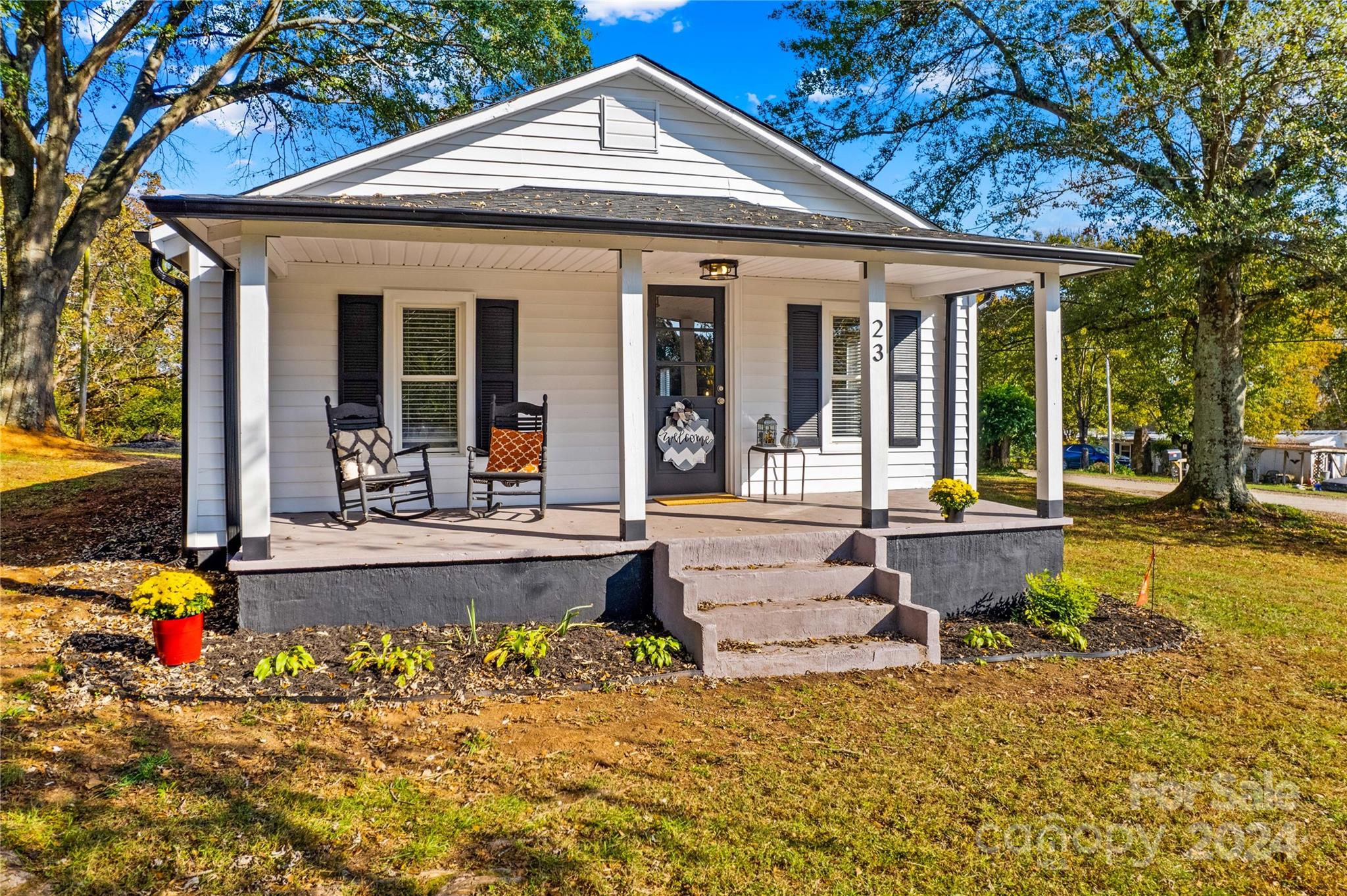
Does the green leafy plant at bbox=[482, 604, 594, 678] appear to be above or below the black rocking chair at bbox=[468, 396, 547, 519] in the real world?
below

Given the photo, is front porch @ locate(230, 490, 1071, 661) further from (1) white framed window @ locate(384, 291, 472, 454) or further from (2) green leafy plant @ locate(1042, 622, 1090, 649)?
(1) white framed window @ locate(384, 291, 472, 454)

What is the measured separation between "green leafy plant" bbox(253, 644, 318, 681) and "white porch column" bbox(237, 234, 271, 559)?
71 centimetres

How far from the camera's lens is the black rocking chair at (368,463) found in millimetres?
6109

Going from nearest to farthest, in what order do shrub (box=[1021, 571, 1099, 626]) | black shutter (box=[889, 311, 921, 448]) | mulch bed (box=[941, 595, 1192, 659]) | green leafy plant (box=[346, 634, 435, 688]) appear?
green leafy plant (box=[346, 634, 435, 688]) → mulch bed (box=[941, 595, 1192, 659]) → shrub (box=[1021, 571, 1099, 626]) → black shutter (box=[889, 311, 921, 448])

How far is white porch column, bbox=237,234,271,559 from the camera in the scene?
4.78m

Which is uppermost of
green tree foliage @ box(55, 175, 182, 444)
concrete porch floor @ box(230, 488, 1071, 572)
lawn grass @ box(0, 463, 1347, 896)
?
green tree foliage @ box(55, 175, 182, 444)

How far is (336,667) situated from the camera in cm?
447

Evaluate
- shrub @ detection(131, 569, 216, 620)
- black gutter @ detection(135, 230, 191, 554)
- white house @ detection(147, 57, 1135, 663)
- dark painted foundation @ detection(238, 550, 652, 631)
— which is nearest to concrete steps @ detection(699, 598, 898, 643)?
white house @ detection(147, 57, 1135, 663)

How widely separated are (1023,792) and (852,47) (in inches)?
542

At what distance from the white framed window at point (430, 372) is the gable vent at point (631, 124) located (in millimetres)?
2121

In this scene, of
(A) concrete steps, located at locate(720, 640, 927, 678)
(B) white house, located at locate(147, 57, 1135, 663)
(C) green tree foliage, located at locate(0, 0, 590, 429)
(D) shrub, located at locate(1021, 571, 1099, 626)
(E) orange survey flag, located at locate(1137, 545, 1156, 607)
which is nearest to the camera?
(A) concrete steps, located at locate(720, 640, 927, 678)

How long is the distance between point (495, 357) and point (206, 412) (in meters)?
2.35

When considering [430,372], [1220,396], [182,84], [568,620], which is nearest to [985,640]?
[568,620]

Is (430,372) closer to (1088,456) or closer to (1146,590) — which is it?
(1146,590)
